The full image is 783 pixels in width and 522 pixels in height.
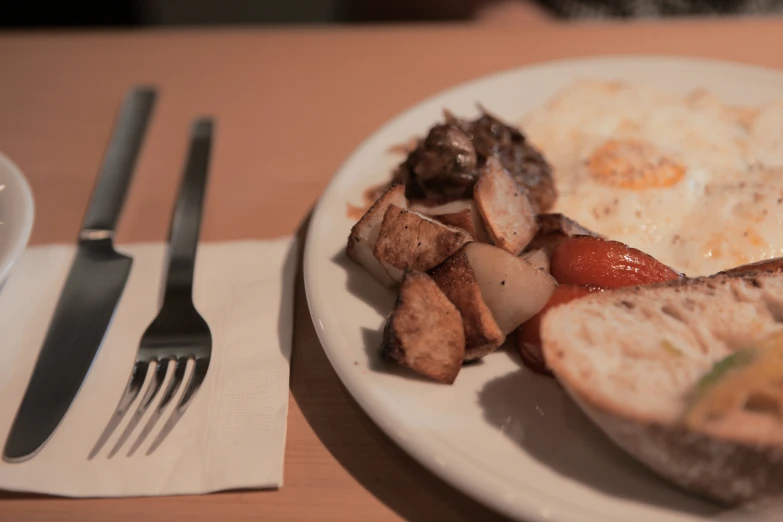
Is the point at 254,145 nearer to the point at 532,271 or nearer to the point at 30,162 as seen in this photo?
the point at 30,162

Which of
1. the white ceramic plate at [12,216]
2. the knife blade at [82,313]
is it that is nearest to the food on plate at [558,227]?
the knife blade at [82,313]

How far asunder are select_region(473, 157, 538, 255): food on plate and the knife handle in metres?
1.09

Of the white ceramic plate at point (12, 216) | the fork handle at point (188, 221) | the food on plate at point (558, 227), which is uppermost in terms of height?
the food on plate at point (558, 227)

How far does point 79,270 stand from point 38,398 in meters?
0.45

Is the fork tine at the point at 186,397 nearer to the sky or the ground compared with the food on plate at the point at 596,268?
nearer to the ground

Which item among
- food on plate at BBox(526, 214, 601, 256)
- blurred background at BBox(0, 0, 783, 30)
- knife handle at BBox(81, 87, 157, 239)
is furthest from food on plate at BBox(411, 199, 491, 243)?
blurred background at BBox(0, 0, 783, 30)

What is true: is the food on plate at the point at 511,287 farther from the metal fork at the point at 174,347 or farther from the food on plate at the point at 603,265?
the metal fork at the point at 174,347

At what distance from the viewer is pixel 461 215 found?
1.43 meters

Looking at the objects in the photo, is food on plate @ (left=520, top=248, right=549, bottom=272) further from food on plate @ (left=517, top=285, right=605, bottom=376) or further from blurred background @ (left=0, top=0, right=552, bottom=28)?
blurred background @ (left=0, top=0, right=552, bottom=28)

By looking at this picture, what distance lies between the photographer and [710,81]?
6.87 ft

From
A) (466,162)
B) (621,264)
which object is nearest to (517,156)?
(466,162)

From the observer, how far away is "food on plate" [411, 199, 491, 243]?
143cm

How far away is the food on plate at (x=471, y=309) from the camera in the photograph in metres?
1.21

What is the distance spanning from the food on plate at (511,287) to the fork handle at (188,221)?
75 cm
